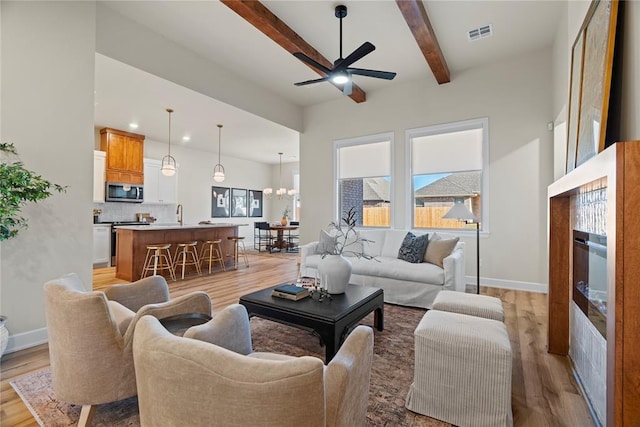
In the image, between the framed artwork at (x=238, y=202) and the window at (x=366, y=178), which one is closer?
the window at (x=366, y=178)

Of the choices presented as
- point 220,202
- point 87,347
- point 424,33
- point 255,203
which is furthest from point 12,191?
point 255,203

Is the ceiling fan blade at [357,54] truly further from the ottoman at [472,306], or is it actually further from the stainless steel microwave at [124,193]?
the stainless steel microwave at [124,193]

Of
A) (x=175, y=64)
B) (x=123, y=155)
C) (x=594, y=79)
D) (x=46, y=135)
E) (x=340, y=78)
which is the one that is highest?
(x=175, y=64)

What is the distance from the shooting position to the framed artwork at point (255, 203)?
35.9 ft

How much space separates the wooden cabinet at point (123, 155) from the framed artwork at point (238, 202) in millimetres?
3172

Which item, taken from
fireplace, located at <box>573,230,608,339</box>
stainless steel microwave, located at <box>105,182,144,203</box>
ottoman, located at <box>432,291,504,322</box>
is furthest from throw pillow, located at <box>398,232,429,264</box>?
stainless steel microwave, located at <box>105,182,144,203</box>

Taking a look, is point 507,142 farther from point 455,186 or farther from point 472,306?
point 472,306

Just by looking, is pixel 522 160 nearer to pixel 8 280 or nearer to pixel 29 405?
pixel 29 405

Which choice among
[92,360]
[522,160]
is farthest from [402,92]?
[92,360]

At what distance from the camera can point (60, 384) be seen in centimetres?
160

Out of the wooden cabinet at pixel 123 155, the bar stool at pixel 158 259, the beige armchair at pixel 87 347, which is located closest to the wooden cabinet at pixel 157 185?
the wooden cabinet at pixel 123 155

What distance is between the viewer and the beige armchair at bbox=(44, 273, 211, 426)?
149 centimetres

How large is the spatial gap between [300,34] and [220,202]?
22.3ft

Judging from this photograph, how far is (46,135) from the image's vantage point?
275cm
